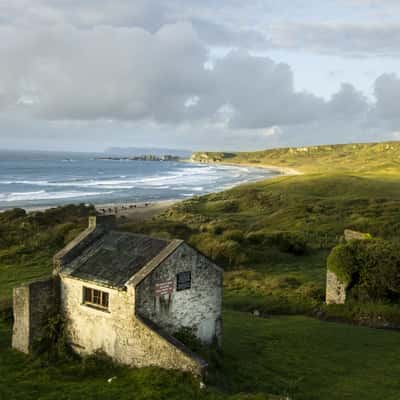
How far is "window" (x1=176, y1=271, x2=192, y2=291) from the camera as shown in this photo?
1875cm

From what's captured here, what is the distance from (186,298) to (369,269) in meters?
14.7

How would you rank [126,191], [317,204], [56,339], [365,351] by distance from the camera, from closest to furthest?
[56,339] → [365,351] → [317,204] → [126,191]

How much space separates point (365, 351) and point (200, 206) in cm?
5976

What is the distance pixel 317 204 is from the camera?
236 feet

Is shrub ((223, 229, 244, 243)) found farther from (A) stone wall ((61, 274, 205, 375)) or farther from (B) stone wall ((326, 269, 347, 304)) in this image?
(A) stone wall ((61, 274, 205, 375))

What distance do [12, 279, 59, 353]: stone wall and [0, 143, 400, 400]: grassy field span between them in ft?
2.41

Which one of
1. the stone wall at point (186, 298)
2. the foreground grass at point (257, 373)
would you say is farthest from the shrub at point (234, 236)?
the stone wall at point (186, 298)

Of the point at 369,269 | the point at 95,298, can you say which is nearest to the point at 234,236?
the point at 369,269

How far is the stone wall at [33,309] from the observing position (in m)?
19.9

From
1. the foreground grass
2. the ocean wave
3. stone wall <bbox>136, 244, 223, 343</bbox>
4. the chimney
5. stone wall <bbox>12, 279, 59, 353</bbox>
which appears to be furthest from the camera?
the ocean wave

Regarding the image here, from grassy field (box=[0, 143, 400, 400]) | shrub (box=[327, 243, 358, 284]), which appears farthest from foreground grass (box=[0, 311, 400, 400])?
shrub (box=[327, 243, 358, 284])

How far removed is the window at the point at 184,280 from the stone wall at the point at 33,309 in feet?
16.8

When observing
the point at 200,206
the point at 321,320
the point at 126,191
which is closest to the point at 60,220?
the point at 200,206

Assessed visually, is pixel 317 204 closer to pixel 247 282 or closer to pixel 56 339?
pixel 247 282
